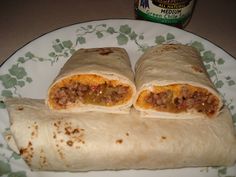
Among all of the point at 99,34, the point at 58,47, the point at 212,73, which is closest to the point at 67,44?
the point at 58,47

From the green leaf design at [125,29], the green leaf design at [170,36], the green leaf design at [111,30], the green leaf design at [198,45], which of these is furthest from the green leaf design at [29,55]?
the green leaf design at [198,45]

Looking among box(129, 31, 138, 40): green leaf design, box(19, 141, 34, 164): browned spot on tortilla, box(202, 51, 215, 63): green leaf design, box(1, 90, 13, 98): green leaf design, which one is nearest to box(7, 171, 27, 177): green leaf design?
box(19, 141, 34, 164): browned spot on tortilla

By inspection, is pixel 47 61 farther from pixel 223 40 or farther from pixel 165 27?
pixel 223 40

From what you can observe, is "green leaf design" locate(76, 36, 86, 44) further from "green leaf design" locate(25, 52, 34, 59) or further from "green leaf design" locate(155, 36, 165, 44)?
"green leaf design" locate(155, 36, 165, 44)

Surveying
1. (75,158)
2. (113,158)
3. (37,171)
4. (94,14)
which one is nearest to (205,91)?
(113,158)

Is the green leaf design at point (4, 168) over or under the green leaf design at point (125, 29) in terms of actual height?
under

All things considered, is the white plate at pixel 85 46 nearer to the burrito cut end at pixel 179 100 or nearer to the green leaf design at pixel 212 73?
the green leaf design at pixel 212 73
